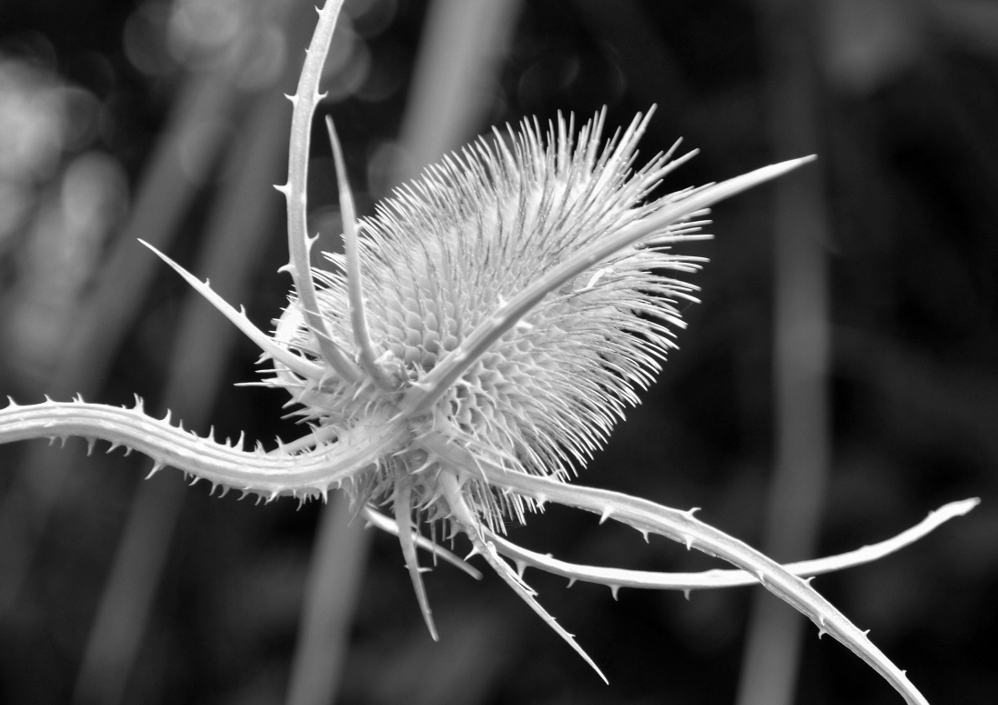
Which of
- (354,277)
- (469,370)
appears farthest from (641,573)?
(354,277)

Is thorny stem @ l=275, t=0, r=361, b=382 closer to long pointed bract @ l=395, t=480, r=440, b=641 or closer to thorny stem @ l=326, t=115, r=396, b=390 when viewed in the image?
thorny stem @ l=326, t=115, r=396, b=390

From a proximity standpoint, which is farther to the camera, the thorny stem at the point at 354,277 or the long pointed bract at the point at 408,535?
the long pointed bract at the point at 408,535

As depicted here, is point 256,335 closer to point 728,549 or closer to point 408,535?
point 408,535

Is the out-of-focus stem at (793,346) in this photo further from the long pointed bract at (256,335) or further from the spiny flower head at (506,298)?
the long pointed bract at (256,335)

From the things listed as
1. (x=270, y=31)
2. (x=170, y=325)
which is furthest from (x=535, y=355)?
(x=170, y=325)

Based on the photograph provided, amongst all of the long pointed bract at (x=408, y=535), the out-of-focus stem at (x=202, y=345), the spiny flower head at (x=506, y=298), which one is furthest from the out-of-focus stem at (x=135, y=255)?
the long pointed bract at (x=408, y=535)

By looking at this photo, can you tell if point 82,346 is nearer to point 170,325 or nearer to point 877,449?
point 170,325
